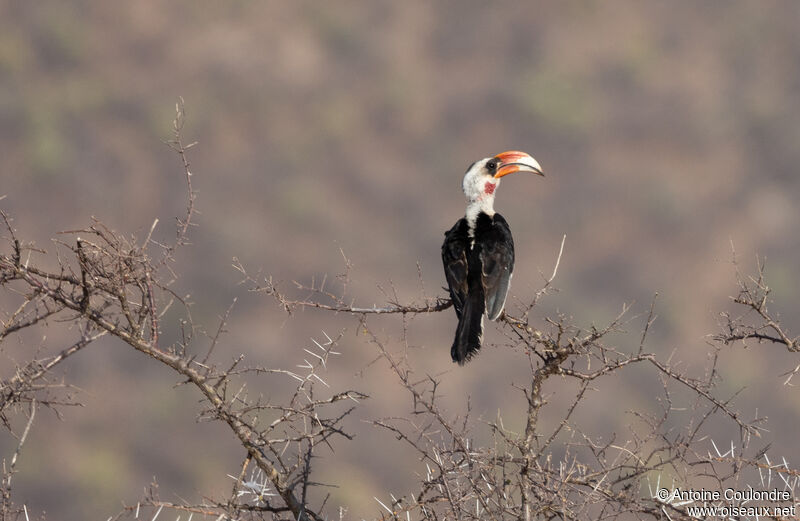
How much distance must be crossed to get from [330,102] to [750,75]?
13.1 metres

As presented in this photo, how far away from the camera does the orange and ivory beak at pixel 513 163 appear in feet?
21.4

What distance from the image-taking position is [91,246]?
3725 millimetres

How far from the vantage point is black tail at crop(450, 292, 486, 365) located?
5.31 meters

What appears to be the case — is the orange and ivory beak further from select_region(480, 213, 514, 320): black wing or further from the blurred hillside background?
the blurred hillside background

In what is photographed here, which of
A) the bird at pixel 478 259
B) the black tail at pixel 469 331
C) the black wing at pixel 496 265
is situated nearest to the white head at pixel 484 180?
the bird at pixel 478 259

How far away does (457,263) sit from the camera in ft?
18.8

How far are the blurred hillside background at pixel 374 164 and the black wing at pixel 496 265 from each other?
17.6m

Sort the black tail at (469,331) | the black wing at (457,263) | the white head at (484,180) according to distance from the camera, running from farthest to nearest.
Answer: the white head at (484,180) < the black wing at (457,263) < the black tail at (469,331)

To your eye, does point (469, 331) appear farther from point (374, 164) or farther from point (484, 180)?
point (374, 164)

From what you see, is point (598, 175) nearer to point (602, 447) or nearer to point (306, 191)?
point (306, 191)

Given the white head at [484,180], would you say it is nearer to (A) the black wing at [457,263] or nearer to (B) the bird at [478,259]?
(B) the bird at [478,259]

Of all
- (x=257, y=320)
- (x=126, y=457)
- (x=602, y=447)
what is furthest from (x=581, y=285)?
(x=602, y=447)

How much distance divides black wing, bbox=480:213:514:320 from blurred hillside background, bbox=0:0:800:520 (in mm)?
17566

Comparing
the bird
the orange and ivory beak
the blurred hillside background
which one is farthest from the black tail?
the blurred hillside background
